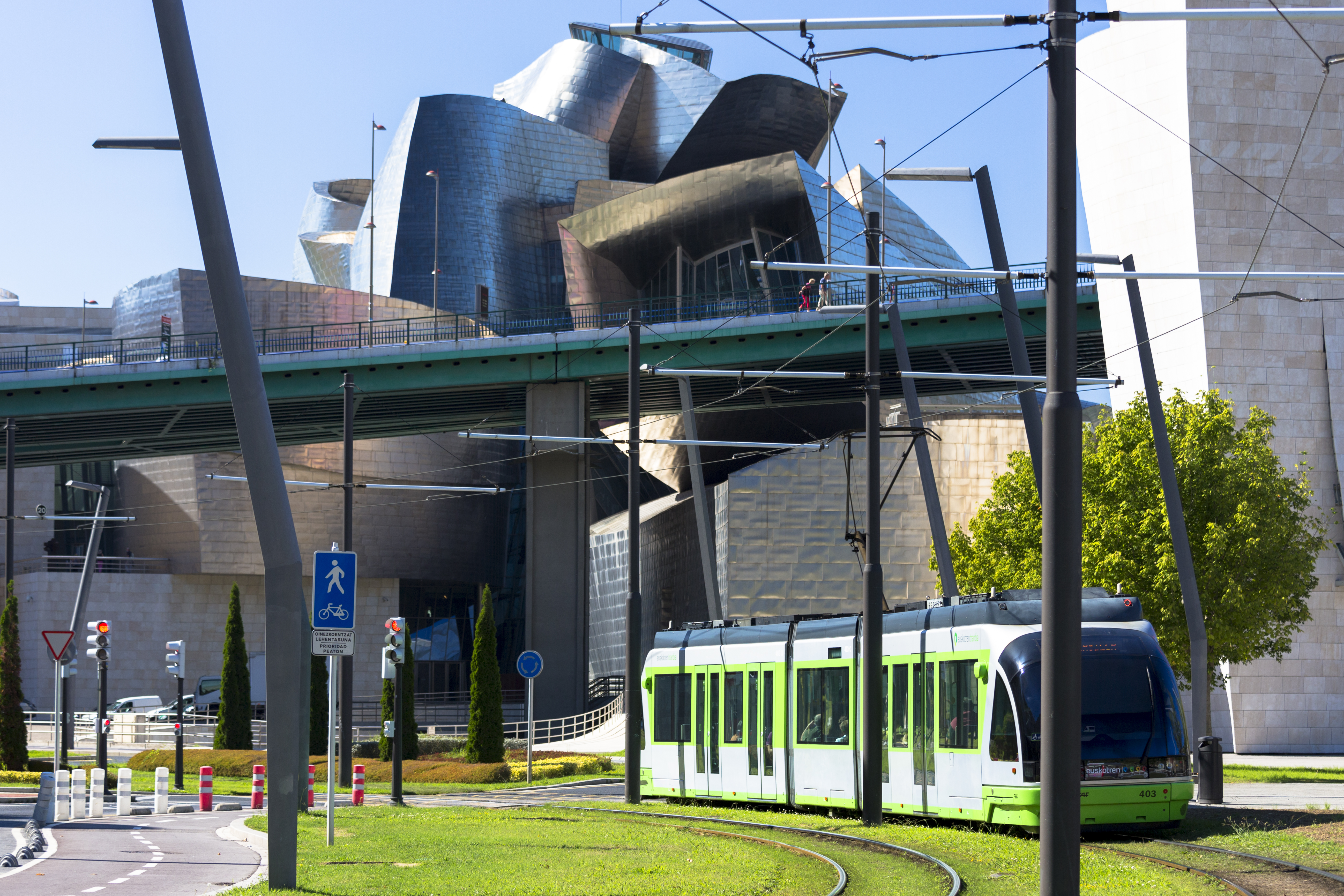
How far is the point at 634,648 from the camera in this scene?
22.9 meters

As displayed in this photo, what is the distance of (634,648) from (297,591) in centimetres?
1138

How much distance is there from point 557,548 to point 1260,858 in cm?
4360

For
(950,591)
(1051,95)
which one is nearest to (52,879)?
(1051,95)

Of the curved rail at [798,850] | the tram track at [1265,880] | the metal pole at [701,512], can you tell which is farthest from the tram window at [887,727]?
the metal pole at [701,512]

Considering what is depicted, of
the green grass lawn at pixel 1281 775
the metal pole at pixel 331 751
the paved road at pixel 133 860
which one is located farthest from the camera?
the green grass lawn at pixel 1281 775

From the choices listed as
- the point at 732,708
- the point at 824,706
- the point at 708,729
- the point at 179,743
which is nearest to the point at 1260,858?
the point at 824,706

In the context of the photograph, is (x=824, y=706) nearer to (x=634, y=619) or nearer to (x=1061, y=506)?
(x=634, y=619)

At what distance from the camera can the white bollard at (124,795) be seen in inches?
931

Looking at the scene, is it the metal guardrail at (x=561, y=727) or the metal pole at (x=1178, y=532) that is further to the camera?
the metal guardrail at (x=561, y=727)

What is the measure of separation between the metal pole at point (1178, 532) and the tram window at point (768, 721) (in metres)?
6.35

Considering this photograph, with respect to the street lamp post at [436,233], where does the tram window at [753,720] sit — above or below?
below

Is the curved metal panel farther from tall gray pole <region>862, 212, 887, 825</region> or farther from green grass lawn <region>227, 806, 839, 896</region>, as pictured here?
green grass lawn <region>227, 806, 839, 896</region>

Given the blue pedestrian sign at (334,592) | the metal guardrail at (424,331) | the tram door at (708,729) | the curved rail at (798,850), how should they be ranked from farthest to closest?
the metal guardrail at (424,331) < the tram door at (708,729) < the blue pedestrian sign at (334,592) < the curved rail at (798,850)

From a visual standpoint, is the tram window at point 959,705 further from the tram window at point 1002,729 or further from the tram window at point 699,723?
the tram window at point 699,723
